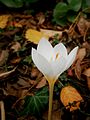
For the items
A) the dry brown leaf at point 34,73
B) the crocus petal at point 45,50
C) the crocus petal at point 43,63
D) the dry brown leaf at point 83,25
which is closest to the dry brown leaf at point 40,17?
the dry brown leaf at point 83,25

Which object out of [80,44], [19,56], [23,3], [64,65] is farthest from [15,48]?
[64,65]

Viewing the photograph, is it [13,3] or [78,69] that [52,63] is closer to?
[78,69]

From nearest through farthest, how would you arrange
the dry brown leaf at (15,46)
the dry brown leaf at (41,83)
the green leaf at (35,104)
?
the green leaf at (35,104) < the dry brown leaf at (41,83) < the dry brown leaf at (15,46)

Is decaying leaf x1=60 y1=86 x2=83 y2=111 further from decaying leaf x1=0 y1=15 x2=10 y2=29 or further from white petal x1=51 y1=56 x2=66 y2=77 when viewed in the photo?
decaying leaf x1=0 y1=15 x2=10 y2=29

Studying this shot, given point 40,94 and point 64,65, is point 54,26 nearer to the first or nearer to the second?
point 40,94

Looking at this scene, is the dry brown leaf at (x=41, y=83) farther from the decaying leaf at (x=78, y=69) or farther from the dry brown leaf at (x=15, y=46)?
the dry brown leaf at (x=15, y=46)

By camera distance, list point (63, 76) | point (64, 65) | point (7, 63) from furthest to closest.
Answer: point (7, 63), point (63, 76), point (64, 65)

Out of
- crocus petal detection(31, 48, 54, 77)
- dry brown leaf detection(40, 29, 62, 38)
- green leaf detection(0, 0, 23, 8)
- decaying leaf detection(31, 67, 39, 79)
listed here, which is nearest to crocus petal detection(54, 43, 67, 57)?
crocus petal detection(31, 48, 54, 77)
